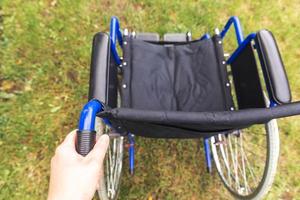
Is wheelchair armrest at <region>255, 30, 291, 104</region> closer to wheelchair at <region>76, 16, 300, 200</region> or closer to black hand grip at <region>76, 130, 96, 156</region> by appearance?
wheelchair at <region>76, 16, 300, 200</region>

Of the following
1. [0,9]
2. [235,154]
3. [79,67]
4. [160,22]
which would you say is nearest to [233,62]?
[235,154]

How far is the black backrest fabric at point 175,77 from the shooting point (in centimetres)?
147

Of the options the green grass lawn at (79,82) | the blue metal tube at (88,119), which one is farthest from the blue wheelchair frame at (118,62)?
the green grass lawn at (79,82)

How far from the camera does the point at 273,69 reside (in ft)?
3.78

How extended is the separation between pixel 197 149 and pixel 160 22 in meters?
0.95

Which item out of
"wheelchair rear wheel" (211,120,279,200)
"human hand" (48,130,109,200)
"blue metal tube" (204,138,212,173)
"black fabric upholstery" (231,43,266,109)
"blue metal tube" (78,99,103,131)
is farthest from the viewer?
"blue metal tube" (204,138,212,173)

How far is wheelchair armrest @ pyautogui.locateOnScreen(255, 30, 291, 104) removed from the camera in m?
1.10

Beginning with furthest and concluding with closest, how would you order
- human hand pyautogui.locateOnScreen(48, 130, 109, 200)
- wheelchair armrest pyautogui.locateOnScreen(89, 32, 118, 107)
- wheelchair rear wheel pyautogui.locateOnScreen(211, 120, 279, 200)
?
1. wheelchair rear wheel pyautogui.locateOnScreen(211, 120, 279, 200)
2. wheelchair armrest pyautogui.locateOnScreen(89, 32, 118, 107)
3. human hand pyautogui.locateOnScreen(48, 130, 109, 200)

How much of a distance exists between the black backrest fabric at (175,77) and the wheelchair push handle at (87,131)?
512 mm

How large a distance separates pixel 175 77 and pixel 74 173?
891mm

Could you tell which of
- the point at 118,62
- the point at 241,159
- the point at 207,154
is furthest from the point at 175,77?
the point at 241,159

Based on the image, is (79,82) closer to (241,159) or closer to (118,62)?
(118,62)

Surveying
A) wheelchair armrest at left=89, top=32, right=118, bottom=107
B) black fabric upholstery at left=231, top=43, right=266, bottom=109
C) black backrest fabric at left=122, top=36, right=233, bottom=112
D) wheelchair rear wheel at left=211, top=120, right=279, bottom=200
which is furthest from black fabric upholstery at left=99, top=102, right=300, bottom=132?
wheelchair rear wheel at left=211, top=120, right=279, bottom=200

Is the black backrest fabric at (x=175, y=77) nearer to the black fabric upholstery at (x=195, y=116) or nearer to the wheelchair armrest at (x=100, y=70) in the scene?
the wheelchair armrest at (x=100, y=70)
